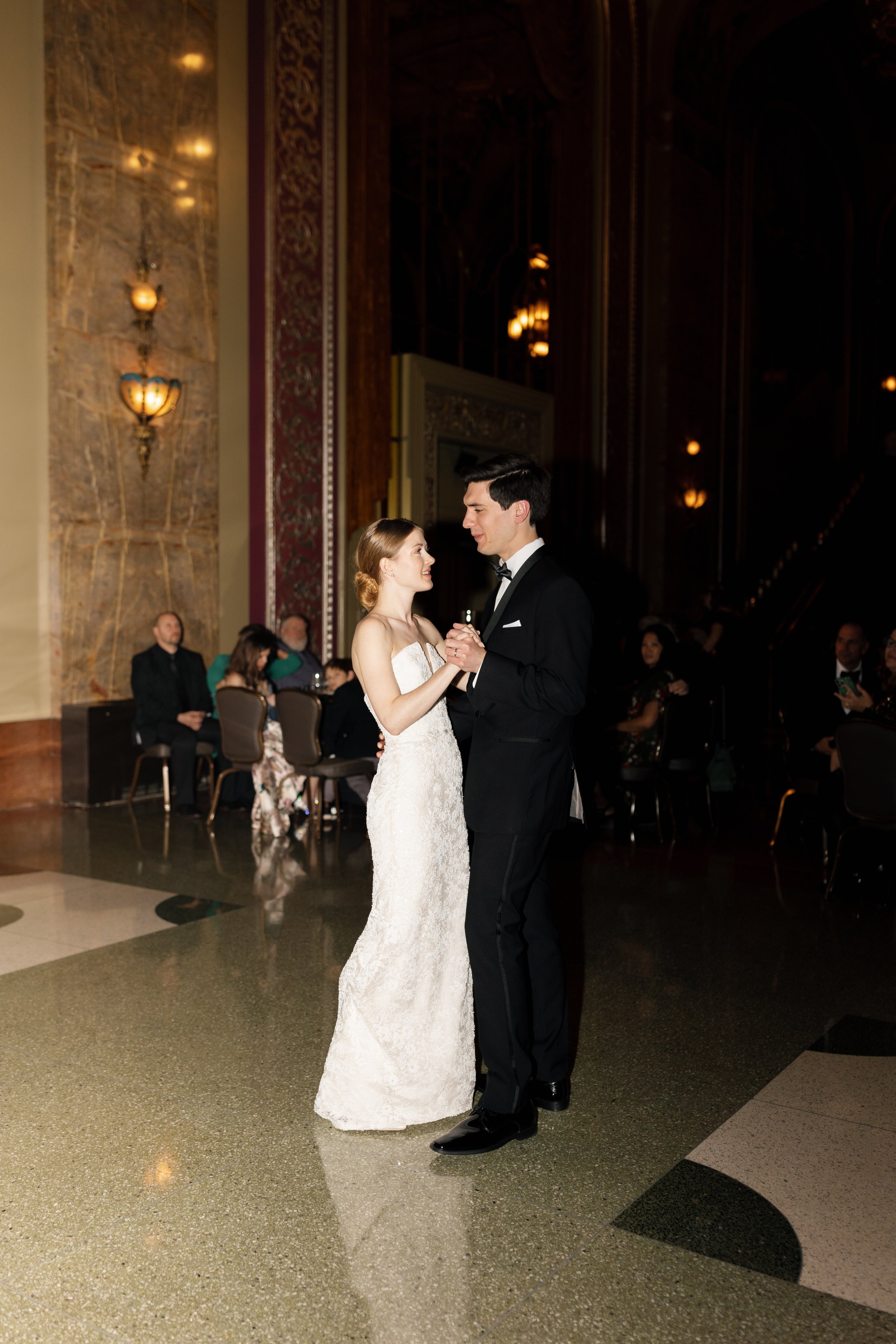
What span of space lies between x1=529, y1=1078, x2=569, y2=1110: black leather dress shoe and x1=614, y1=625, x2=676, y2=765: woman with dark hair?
3.85m

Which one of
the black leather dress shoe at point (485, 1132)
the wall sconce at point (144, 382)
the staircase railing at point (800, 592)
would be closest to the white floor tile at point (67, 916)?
the black leather dress shoe at point (485, 1132)

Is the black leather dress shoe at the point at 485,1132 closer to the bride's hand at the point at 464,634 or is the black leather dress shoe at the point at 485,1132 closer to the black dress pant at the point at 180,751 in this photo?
the bride's hand at the point at 464,634

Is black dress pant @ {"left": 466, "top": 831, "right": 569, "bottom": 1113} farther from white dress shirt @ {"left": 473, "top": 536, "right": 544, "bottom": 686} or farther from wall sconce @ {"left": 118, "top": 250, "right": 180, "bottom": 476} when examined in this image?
wall sconce @ {"left": 118, "top": 250, "right": 180, "bottom": 476}

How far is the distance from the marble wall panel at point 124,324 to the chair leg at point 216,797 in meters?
1.24

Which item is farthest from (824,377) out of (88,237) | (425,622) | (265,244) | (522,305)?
(425,622)

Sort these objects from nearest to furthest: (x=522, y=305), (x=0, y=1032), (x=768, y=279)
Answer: (x=0, y=1032), (x=522, y=305), (x=768, y=279)

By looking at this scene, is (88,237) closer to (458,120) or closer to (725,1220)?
(458,120)

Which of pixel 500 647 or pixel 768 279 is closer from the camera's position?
pixel 500 647

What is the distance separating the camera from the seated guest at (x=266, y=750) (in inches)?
263

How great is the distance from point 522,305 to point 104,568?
6067 millimetres

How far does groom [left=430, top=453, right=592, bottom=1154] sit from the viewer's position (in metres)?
2.61

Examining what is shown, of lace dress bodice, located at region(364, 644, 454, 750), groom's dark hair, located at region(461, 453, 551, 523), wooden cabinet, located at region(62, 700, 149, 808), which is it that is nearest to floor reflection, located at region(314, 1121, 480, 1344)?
lace dress bodice, located at region(364, 644, 454, 750)

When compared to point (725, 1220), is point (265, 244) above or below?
above

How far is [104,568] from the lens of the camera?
771cm
